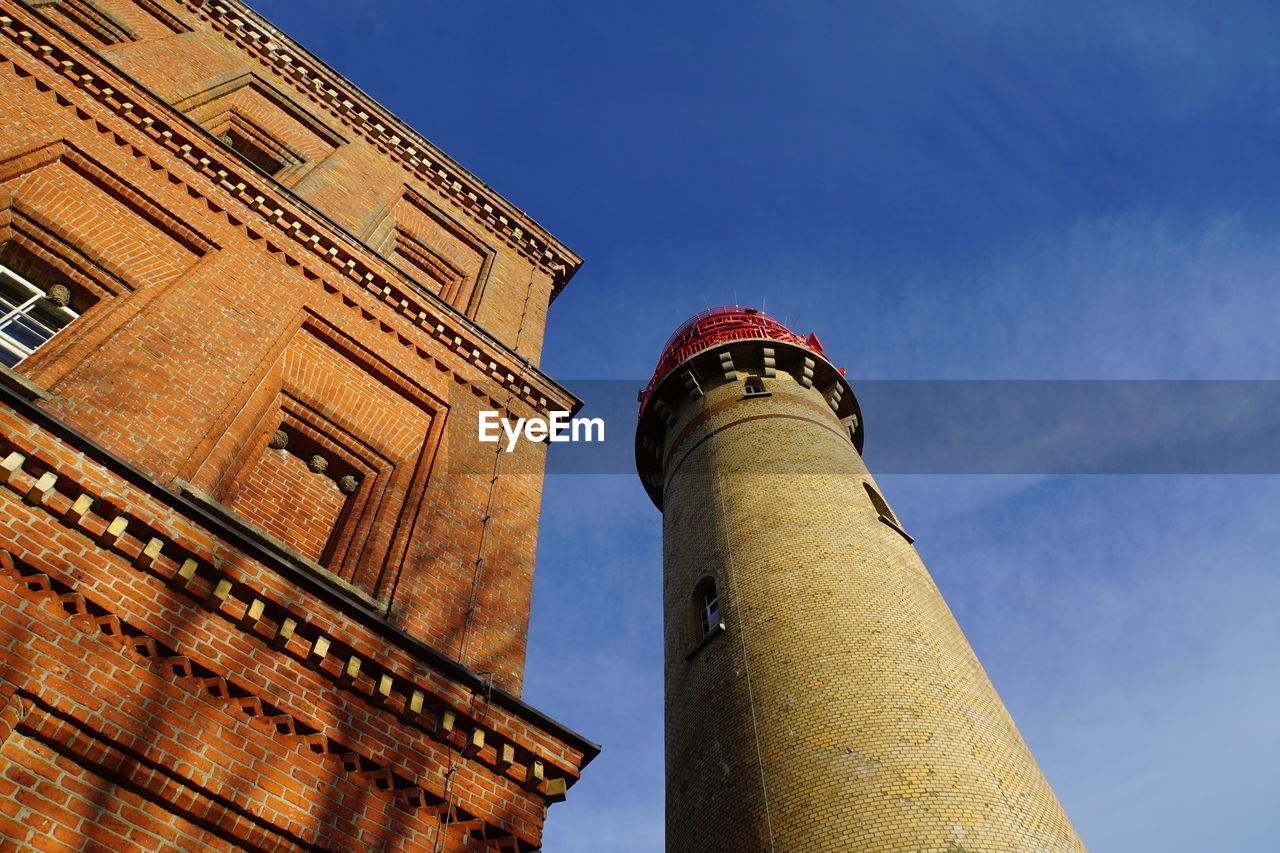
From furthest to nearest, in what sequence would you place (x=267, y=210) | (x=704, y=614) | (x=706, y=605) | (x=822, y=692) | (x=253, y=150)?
(x=706, y=605)
(x=704, y=614)
(x=253, y=150)
(x=822, y=692)
(x=267, y=210)

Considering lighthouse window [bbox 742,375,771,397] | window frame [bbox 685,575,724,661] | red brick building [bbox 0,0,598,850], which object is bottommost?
red brick building [bbox 0,0,598,850]

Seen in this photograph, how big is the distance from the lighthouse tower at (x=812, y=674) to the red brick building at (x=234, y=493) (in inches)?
163

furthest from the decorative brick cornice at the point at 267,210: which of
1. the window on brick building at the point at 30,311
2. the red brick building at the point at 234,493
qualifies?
the window on brick building at the point at 30,311

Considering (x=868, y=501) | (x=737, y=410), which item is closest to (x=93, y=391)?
(x=868, y=501)

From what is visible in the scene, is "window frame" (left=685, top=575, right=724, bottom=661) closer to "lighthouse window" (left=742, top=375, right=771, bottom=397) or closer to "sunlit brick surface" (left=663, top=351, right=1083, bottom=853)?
"sunlit brick surface" (left=663, top=351, right=1083, bottom=853)

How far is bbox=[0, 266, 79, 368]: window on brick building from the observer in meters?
6.81

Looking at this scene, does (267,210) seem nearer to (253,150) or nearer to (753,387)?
(253,150)

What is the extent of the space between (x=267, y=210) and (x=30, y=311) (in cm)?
271

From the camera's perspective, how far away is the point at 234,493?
21.9ft

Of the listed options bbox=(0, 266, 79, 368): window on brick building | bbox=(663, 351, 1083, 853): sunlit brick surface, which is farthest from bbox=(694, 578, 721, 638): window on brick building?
bbox=(0, 266, 79, 368): window on brick building

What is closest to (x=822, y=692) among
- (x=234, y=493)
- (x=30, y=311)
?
(x=234, y=493)

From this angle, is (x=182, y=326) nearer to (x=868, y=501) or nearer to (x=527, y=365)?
(x=527, y=365)

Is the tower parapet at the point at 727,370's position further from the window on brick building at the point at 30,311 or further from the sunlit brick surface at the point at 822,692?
the window on brick building at the point at 30,311

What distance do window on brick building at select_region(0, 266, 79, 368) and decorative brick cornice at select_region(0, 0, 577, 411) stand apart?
2.02m
